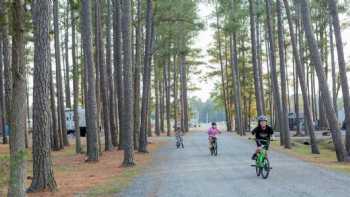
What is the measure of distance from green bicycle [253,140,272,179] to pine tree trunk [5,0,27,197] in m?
7.01

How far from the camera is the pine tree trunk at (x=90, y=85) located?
22.4m

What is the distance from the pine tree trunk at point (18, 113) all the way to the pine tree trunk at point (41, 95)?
233 centimetres

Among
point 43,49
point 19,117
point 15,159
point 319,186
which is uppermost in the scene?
point 43,49

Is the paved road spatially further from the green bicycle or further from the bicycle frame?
the bicycle frame

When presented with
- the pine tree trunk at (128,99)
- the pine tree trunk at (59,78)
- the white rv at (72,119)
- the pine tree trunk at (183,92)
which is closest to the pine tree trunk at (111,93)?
the pine tree trunk at (59,78)

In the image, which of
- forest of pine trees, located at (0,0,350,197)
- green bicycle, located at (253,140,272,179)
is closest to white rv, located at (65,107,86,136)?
forest of pine trees, located at (0,0,350,197)

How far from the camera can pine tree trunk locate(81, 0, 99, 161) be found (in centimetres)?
2239

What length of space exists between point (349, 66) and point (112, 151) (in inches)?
1353

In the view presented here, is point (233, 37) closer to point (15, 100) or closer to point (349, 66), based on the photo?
point (349, 66)

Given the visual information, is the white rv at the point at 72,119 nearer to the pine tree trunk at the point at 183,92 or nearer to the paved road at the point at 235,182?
the pine tree trunk at the point at 183,92

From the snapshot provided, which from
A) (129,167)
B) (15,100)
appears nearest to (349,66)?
(129,167)

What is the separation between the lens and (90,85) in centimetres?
2247

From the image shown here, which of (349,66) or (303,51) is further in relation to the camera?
(349,66)

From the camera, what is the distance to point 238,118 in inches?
2206
